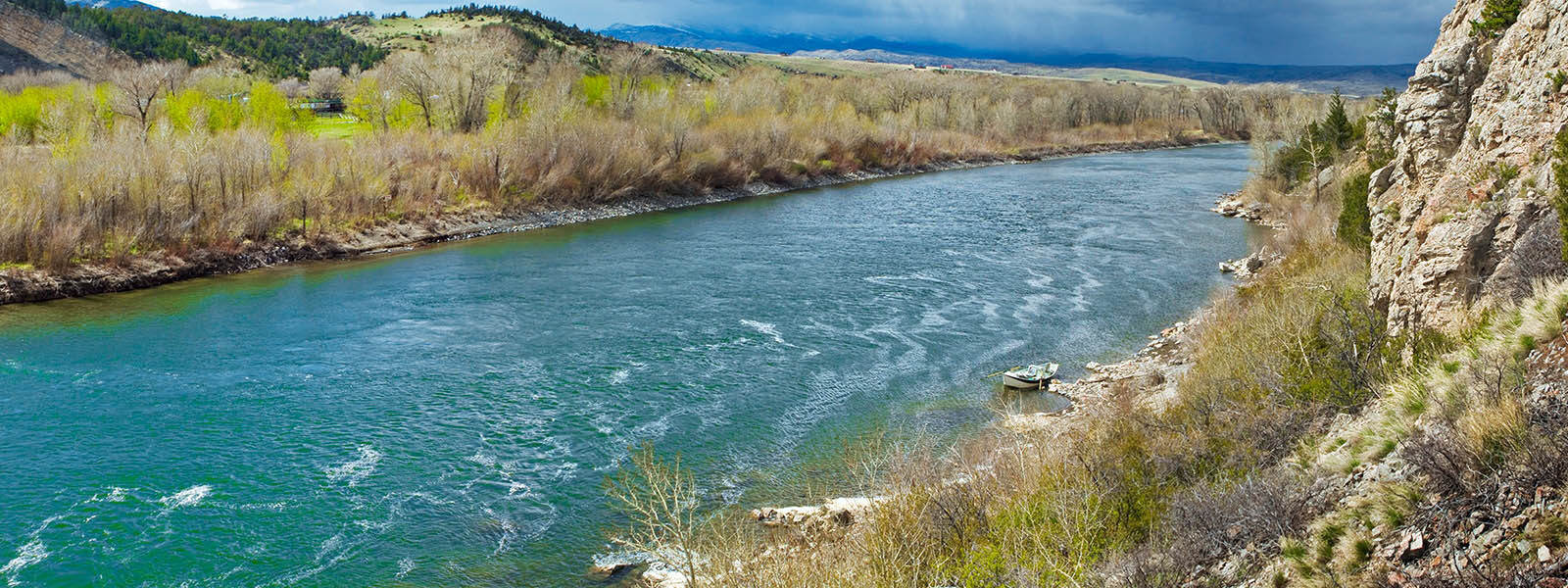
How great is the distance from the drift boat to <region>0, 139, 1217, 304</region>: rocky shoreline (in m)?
28.9

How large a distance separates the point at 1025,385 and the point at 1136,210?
32.2 meters

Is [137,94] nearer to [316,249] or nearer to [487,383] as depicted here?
[316,249]

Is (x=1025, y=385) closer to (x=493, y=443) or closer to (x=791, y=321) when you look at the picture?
(x=791, y=321)

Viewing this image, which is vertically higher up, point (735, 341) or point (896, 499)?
point (896, 499)

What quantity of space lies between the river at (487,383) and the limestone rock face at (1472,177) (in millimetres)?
8435

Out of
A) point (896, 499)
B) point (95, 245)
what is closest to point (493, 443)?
point (896, 499)

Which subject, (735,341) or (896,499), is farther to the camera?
(735,341)

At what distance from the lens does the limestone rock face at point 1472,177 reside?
11.8 m

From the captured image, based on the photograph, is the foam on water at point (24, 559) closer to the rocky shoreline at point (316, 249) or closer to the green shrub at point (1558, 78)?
the rocky shoreline at point (316, 249)

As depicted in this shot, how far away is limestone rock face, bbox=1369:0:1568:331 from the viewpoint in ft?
38.6

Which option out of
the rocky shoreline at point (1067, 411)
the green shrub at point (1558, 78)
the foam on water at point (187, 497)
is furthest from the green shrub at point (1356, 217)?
the foam on water at point (187, 497)

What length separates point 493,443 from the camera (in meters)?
18.5

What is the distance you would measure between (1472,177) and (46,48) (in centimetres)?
10297

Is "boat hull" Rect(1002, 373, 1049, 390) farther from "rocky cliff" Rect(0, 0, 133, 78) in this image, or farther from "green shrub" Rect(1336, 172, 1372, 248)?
"rocky cliff" Rect(0, 0, 133, 78)
